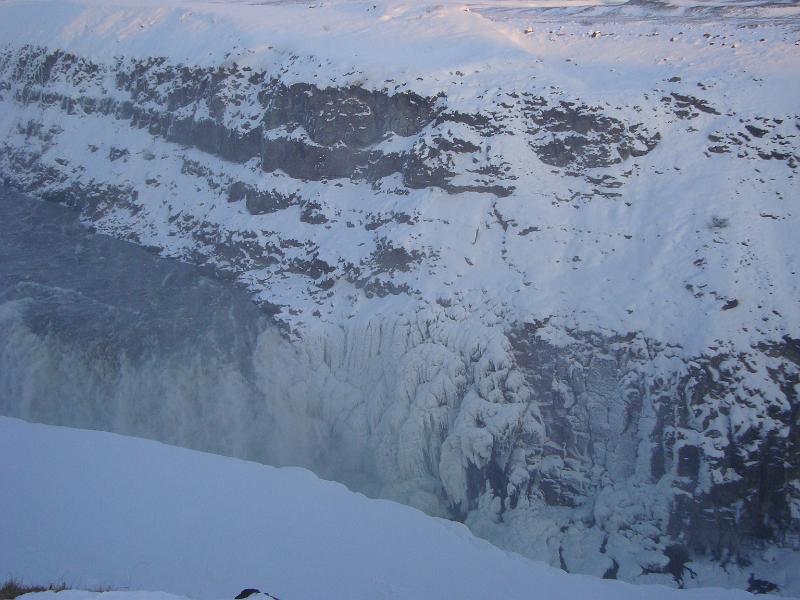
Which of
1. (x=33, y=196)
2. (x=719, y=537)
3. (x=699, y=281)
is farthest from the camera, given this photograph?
(x=33, y=196)

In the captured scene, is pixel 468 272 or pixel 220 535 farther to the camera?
pixel 468 272

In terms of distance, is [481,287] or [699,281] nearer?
[699,281]

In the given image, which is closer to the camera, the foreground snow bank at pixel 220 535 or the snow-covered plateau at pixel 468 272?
the foreground snow bank at pixel 220 535

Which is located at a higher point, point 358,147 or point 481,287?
point 358,147

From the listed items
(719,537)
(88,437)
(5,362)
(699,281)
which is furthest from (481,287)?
(5,362)

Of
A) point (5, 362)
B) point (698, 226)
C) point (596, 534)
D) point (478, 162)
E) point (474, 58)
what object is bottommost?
point (596, 534)

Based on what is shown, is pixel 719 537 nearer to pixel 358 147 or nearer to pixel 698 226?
pixel 698 226
